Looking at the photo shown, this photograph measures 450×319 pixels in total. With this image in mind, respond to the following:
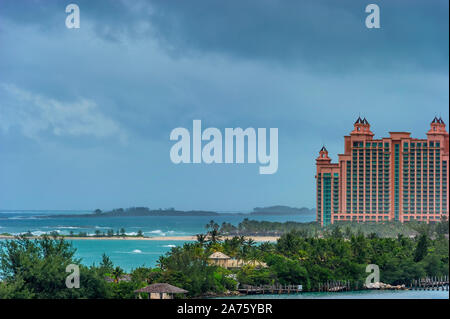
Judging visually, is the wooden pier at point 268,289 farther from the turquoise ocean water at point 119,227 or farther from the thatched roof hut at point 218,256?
the turquoise ocean water at point 119,227

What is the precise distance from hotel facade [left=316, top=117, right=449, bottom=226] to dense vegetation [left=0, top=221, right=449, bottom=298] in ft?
7.57

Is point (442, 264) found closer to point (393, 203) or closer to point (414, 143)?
point (414, 143)

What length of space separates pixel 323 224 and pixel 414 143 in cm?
307

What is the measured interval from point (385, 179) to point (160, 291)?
8.78m

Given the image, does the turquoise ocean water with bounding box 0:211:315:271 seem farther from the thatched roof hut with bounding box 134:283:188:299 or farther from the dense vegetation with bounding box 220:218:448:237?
the thatched roof hut with bounding box 134:283:188:299

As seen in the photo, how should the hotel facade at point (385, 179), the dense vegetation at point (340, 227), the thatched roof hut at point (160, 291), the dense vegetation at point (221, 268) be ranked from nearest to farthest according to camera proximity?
1. the dense vegetation at point (221, 268)
2. the thatched roof hut at point (160, 291)
3. the hotel facade at point (385, 179)
4. the dense vegetation at point (340, 227)

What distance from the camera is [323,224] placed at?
56.1 ft

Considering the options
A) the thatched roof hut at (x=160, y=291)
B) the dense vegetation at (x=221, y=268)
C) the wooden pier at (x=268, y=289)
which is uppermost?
the dense vegetation at (x=221, y=268)

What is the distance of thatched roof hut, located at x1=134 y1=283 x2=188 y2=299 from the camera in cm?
965

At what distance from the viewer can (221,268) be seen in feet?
38.1

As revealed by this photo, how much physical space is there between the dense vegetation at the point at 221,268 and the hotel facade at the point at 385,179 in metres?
2.31

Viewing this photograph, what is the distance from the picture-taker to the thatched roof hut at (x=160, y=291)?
9648 millimetres

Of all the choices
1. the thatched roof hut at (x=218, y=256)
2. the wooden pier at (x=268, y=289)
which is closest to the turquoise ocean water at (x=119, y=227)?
the thatched roof hut at (x=218, y=256)
